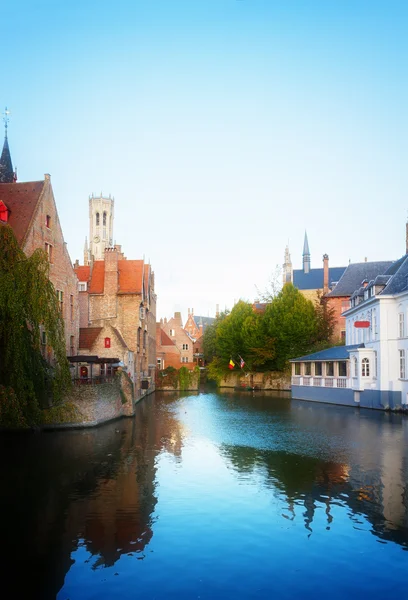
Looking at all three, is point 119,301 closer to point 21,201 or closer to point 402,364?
point 21,201

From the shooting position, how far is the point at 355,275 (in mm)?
59781

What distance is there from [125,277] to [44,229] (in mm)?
15861

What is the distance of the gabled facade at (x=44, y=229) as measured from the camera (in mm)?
26828

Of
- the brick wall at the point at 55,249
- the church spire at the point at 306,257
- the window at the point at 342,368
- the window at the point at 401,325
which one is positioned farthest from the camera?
the church spire at the point at 306,257

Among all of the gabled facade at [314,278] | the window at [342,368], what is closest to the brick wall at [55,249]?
the window at [342,368]

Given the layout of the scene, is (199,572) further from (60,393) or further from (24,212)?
(24,212)

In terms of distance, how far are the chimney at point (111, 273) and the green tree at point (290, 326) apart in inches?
906

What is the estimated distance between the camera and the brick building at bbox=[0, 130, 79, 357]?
26.8 metres

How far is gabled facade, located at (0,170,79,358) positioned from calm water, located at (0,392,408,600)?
34.4 feet

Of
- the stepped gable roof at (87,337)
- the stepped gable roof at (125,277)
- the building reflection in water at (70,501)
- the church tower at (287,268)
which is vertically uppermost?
the church tower at (287,268)

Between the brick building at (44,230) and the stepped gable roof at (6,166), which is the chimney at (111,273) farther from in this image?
the stepped gable roof at (6,166)

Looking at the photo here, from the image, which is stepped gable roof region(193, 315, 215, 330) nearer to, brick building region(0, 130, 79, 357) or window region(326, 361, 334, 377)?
window region(326, 361, 334, 377)

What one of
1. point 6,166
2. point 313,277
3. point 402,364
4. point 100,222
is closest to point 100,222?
point 100,222

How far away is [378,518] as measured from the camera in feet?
37.4
